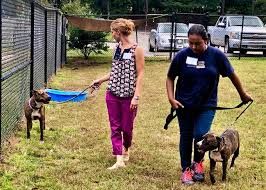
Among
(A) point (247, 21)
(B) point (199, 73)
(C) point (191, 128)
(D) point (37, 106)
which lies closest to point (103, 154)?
(D) point (37, 106)

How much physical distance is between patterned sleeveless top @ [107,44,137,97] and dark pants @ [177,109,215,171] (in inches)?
28.0

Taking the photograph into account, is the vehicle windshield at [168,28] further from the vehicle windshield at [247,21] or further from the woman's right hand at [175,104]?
the woman's right hand at [175,104]

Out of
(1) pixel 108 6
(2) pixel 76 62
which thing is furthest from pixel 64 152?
(1) pixel 108 6

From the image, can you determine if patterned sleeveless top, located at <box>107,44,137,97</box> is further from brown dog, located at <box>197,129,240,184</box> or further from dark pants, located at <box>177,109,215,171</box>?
brown dog, located at <box>197,129,240,184</box>

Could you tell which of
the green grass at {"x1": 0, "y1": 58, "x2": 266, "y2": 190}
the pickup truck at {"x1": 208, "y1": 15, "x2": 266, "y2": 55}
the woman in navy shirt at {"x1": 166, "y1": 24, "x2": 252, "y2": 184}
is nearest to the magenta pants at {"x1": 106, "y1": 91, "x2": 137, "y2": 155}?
the green grass at {"x1": 0, "y1": 58, "x2": 266, "y2": 190}

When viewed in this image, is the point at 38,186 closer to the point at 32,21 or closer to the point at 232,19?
the point at 32,21

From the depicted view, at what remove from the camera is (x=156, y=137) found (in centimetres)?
792

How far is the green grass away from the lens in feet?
18.5

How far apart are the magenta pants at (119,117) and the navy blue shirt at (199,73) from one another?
30.7 inches

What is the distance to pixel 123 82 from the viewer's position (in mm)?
6047

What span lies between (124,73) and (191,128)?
3.29 ft

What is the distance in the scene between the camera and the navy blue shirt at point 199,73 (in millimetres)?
5363

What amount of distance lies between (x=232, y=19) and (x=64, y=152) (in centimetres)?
1974

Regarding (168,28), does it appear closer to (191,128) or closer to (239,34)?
(239,34)
